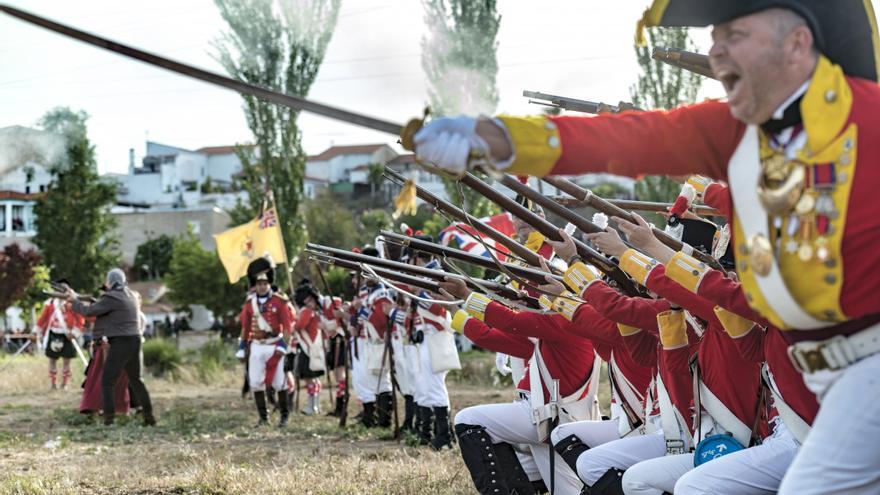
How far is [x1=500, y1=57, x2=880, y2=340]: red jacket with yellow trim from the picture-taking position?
10.9ft

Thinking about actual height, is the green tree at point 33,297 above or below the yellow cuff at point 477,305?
below

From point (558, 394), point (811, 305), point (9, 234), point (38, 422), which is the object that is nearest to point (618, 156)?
point (811, 305)

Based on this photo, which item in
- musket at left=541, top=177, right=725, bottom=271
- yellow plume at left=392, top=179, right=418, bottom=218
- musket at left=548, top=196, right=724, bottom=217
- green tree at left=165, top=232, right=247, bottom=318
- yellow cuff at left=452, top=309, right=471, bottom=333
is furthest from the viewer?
green tree at left=165, top=232, right=247, bottom=318

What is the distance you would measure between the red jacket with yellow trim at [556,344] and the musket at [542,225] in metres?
1.02

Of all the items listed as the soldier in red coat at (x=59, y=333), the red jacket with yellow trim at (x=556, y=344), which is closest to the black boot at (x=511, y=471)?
the red jacket with yellow trim at (x=556, y=344)

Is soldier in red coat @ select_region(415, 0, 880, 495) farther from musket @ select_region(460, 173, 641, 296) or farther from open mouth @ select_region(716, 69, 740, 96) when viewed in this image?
musket @ select_region(460, 173, 641, 296)

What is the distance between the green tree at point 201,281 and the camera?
4578 centimetres

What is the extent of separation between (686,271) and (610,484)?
1571 mm

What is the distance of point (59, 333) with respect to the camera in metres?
22.1

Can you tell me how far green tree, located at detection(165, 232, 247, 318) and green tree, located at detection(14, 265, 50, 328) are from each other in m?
5.80

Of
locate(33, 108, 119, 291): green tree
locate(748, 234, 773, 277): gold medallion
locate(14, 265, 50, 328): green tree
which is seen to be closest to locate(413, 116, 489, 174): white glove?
locate(748, 234, 773, 277): gold medallion

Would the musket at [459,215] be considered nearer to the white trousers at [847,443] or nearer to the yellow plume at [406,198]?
the yellow plume at [406,198]

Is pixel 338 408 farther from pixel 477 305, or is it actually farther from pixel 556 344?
pixel 556 344

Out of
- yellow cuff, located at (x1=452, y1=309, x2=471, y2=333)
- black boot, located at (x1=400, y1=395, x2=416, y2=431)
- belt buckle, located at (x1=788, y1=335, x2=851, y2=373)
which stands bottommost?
black boot, located at (x1=400, y1=395, x2=416, y2=431)
